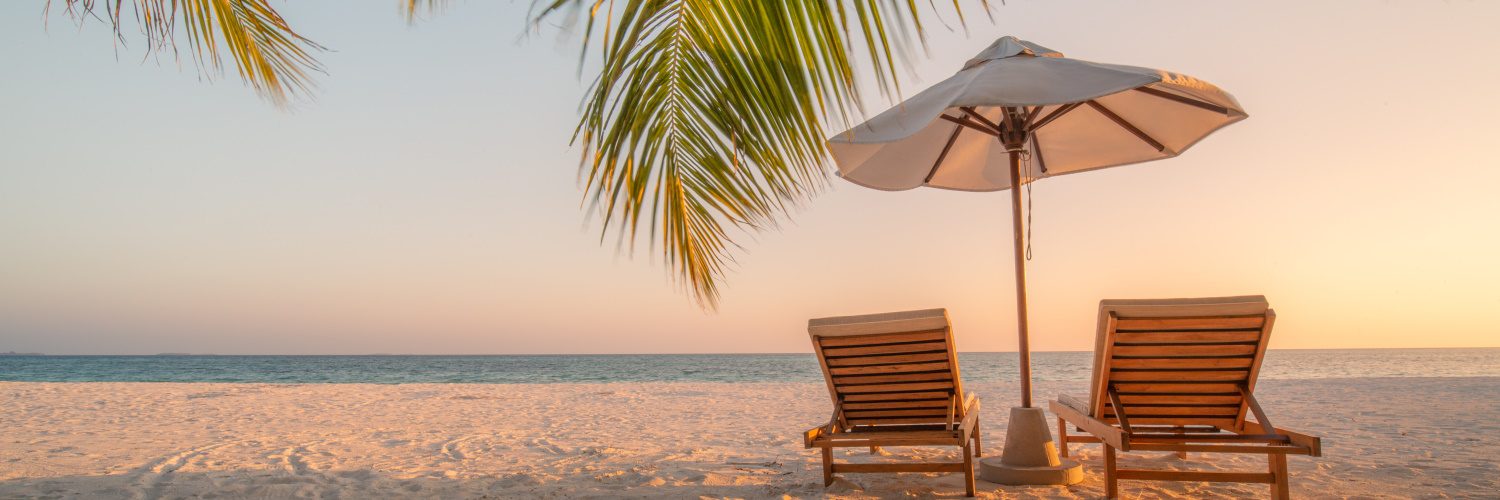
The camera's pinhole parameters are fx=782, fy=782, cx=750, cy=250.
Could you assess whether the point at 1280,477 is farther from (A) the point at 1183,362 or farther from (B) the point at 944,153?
(B) the point at 944,153

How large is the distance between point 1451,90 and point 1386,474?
620 cm

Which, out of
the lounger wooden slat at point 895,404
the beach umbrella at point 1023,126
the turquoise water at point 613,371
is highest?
the beach umbrella at point 1023,126

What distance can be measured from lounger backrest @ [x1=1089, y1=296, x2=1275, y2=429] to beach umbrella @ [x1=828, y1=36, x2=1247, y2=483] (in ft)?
1.19

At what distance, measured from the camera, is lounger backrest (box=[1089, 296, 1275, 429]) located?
9.60ft

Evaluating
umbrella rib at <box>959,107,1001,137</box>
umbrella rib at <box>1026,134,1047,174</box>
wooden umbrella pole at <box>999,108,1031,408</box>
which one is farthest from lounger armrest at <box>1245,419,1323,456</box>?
umbrella rib at <box>1026,134,1047,174</box>

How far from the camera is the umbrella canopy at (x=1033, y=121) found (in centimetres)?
286

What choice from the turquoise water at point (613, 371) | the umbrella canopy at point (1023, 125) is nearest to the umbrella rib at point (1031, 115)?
the umbrella canopy at point (1023, 125)

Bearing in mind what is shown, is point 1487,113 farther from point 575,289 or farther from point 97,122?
point 575,289

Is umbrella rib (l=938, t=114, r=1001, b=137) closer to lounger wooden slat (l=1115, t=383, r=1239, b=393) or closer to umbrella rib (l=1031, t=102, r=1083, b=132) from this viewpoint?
umbrella rib (l=1031, t=102, r=1083, b=132)

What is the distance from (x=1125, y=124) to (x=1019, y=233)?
1109mm

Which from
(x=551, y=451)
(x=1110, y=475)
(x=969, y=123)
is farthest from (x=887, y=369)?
(x=551, y=451)

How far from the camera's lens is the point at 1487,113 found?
7414 millimetres

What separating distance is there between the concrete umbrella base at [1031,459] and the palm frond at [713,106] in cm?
197

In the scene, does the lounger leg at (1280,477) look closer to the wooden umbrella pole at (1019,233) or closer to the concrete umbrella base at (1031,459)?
the concrete umbrella base at (1031,459)
